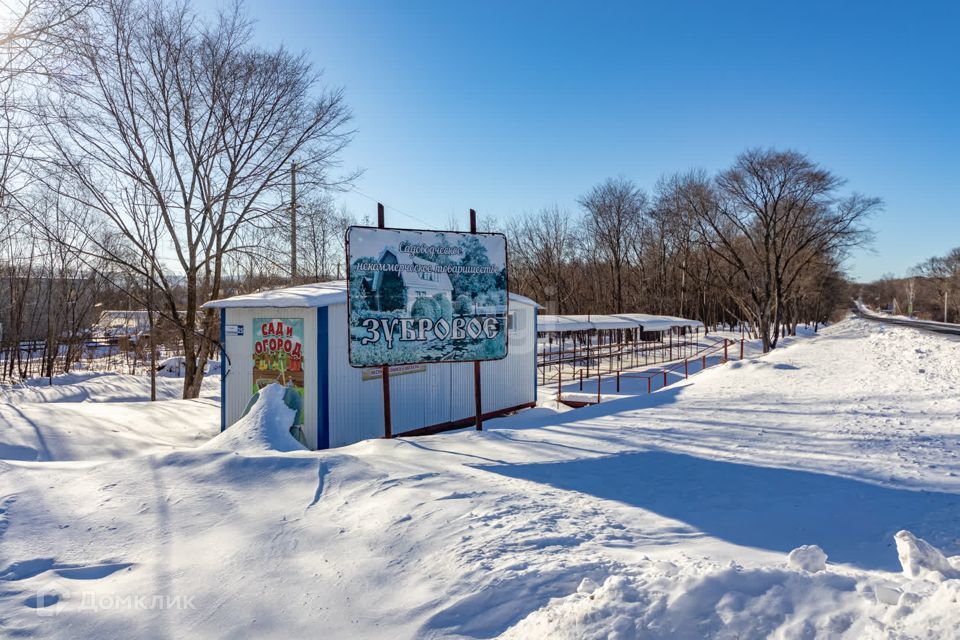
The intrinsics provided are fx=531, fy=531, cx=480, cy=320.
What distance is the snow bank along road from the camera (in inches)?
112

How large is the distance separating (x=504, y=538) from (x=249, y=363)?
925 centimetres

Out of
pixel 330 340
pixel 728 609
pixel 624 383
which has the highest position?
pixel 330 340

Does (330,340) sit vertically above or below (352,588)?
above

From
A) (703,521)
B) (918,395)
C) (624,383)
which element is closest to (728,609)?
(703,521)

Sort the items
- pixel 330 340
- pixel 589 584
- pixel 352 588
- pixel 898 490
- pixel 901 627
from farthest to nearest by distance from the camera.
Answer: pixel 330 340 → pixel 898 490 → pixel 352 588 → pixel 589 584 → pixel 901 627

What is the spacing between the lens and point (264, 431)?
794 centimetres

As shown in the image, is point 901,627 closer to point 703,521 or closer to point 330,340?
point 703,521

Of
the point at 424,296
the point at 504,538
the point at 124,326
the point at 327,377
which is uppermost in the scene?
the point at 424,296

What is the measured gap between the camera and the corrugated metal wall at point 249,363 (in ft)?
34.8

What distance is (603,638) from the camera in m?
2.55

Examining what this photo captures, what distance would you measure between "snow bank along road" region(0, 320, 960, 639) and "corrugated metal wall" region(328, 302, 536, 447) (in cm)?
258

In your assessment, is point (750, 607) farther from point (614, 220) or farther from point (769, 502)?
point (614, 220)

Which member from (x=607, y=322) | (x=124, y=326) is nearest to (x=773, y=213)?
(x=607, y=322)

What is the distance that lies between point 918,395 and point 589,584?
10.00 metres
